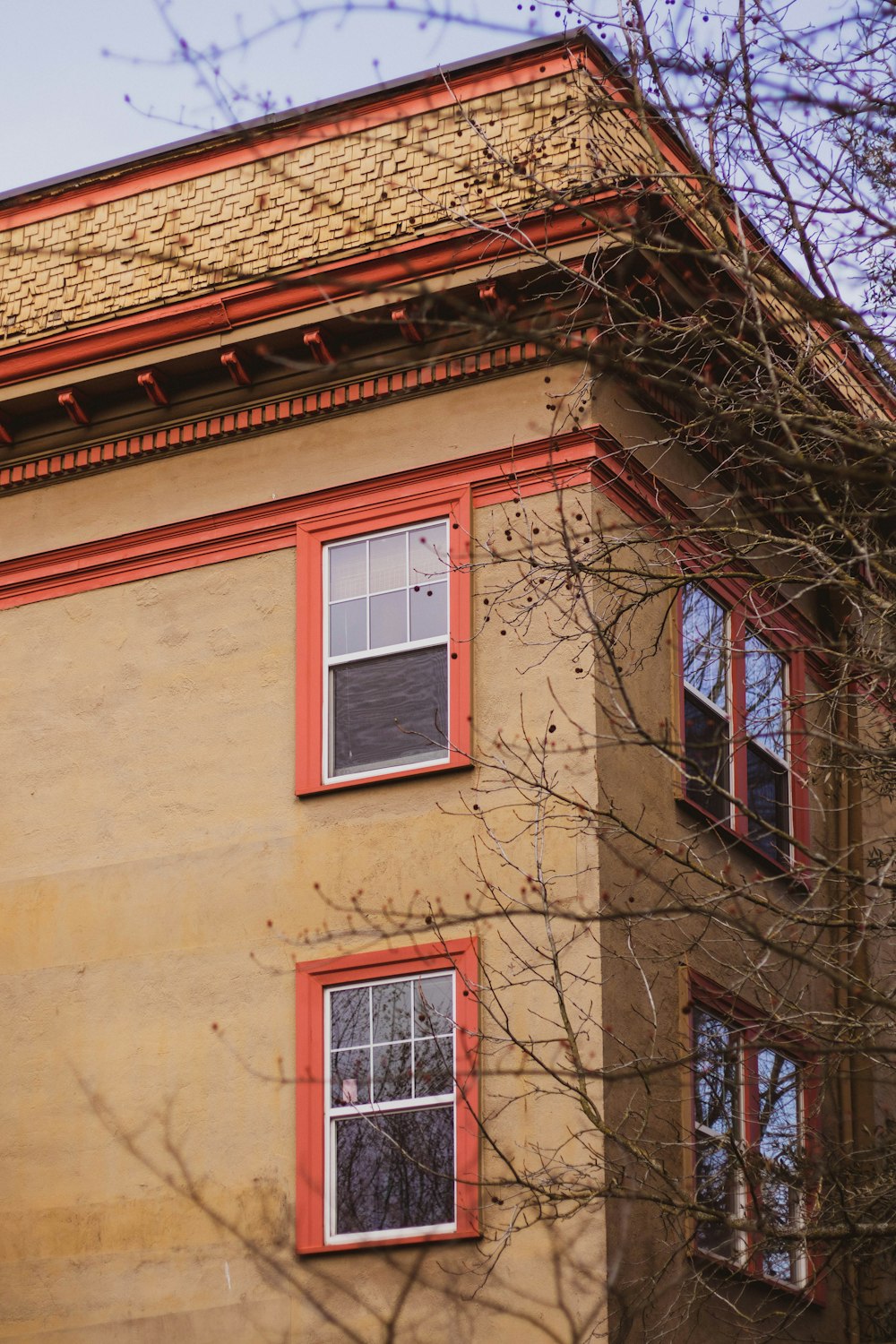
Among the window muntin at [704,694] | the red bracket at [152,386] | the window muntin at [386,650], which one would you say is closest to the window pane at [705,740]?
the window muntin at [704,694]

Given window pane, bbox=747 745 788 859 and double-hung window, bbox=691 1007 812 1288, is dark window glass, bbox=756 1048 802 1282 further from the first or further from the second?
window pane, bbox=747 745 788 859

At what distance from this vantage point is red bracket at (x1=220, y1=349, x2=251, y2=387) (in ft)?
48.3

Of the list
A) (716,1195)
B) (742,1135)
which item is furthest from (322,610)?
(716,1195)

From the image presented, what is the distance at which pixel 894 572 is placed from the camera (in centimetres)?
934

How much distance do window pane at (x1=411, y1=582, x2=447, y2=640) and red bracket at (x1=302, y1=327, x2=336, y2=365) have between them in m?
1.79

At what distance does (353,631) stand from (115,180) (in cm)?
455

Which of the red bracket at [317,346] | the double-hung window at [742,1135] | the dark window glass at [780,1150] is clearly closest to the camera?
the dark window glass at [780,1150]

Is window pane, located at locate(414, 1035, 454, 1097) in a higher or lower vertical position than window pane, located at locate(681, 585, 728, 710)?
lower

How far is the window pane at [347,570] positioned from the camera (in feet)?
46.8

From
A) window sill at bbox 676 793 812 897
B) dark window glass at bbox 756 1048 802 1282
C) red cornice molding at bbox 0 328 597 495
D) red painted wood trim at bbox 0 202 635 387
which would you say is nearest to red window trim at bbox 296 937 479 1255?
dark window glass at bbox 756 1048 802 1282

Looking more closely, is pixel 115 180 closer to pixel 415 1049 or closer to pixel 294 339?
pixel 294 339

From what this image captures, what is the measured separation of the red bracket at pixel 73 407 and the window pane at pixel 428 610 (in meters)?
3.28

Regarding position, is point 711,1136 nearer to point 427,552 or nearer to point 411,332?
point 427,552

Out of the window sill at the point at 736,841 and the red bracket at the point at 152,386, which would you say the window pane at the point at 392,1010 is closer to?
the window sill at the point at 736,841
